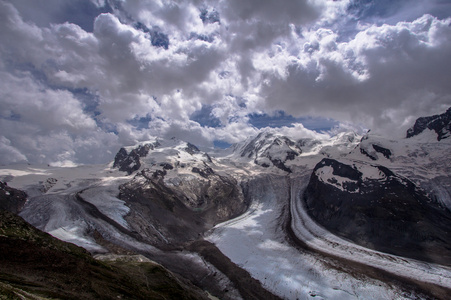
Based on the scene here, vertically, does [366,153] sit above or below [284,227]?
above

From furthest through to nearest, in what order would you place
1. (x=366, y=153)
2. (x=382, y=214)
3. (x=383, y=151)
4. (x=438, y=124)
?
(x=366, y=153) < (x=438, y=124) < (x=383, y=151) < (x=382, y=214)

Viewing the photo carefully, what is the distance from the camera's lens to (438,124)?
178250 millimetres

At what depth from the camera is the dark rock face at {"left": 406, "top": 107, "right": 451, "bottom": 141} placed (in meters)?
169

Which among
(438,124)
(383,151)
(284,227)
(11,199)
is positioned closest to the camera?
(284,227)

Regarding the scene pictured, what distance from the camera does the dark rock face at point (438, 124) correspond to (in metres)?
169

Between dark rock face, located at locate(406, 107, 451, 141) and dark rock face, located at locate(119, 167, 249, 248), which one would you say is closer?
dark rock face, located at locate(119, 167, 249, 248)

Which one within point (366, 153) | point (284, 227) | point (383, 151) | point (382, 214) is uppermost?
point (383, 151)

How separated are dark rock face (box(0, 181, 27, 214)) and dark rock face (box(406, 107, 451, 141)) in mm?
261144

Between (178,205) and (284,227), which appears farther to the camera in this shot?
(178,205)

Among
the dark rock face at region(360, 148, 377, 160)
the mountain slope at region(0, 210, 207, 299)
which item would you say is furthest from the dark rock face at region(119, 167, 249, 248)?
the dark rock face at region(360, 148, 377, 160)

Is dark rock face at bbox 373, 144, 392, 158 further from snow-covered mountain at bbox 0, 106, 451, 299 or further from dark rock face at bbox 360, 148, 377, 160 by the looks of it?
snow-covered mountain at bbox 0, 106, 451, 299

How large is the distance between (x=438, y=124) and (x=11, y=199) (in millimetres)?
275601

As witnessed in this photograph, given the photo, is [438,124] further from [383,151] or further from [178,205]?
[178,205]

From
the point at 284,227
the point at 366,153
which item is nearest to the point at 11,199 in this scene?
the point at 284,227
